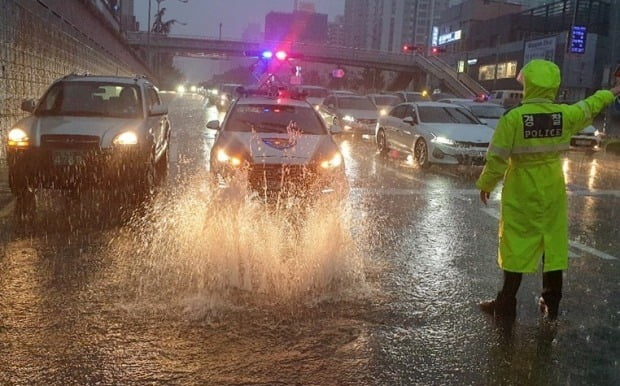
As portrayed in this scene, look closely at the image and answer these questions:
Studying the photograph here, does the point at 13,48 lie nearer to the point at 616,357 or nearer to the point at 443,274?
the point at 443,274

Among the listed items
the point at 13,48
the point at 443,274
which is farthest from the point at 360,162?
the point at 443,274

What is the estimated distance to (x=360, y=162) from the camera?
15164 millimetres

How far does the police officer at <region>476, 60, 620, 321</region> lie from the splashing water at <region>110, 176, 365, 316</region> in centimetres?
149

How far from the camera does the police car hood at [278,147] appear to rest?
26.3 feet

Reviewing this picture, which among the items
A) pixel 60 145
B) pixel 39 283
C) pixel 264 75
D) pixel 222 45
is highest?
pixel 222 45

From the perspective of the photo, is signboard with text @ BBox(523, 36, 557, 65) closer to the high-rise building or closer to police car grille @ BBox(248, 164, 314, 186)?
police car grille @ BBox(248, 164, 314, 186)

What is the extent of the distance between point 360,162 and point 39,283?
10638mm

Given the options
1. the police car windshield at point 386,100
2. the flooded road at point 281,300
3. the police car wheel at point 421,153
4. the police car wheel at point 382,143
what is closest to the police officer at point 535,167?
the flooded road at point 281,300

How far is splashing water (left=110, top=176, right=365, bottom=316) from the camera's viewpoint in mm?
5164

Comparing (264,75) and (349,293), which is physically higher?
(264,75)

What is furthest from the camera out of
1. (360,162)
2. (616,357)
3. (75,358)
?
(360,162)

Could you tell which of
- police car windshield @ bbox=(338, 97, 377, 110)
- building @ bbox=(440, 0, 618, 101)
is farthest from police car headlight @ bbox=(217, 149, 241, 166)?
building @ bbox=(440, 0, 618, 101)

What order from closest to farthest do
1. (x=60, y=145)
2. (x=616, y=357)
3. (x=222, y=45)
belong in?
(x=616, y=357)
(x=60, y=145)
(x=222, y=45)

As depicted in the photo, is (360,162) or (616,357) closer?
(616,357)
